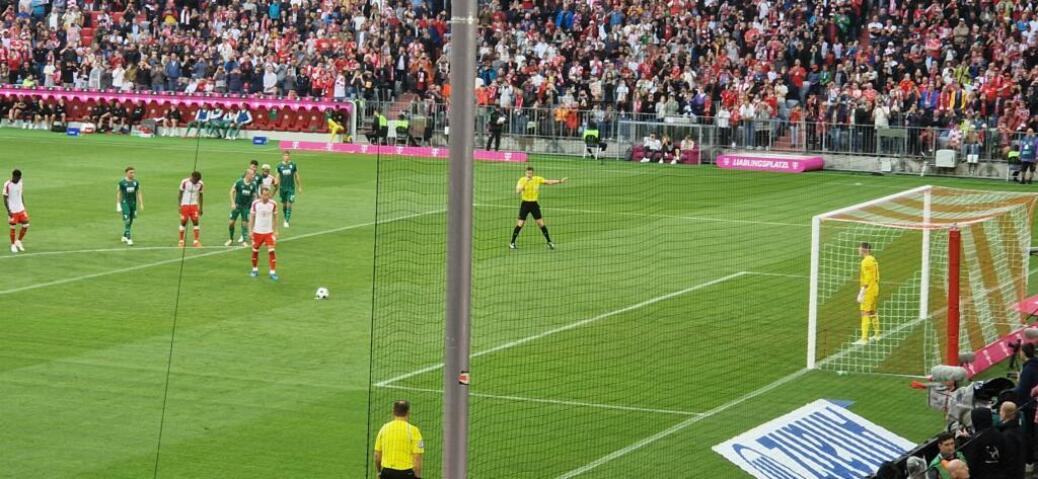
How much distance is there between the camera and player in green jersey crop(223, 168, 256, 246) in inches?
1248

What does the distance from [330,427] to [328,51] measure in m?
37.7

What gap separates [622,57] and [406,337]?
29.2 m

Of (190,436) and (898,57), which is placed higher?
(898,57)

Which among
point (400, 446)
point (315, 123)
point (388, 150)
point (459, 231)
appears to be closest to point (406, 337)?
point (400, 446)

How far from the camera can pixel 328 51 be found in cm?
5594

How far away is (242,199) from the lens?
32.0 meters

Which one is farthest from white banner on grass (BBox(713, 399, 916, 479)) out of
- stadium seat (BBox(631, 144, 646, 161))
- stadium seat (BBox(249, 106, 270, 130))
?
stadium seat (BBox(249, 106, 270, 130))

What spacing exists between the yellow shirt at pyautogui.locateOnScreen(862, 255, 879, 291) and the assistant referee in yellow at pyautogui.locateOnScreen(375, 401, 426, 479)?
33.5ft

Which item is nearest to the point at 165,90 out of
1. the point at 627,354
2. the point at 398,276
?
the point at 398,276

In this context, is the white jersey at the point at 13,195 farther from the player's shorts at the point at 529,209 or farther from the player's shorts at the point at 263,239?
the player's shorts at the point at 529,209

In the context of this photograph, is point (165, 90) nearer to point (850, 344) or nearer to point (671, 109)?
point (671, 109)

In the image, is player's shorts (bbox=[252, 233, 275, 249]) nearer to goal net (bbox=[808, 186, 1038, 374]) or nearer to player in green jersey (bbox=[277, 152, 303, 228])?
player in green jersey (bbox=[277, 152, 303, 228])

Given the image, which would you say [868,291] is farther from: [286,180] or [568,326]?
[286,180]

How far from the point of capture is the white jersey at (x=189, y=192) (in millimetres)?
30969
